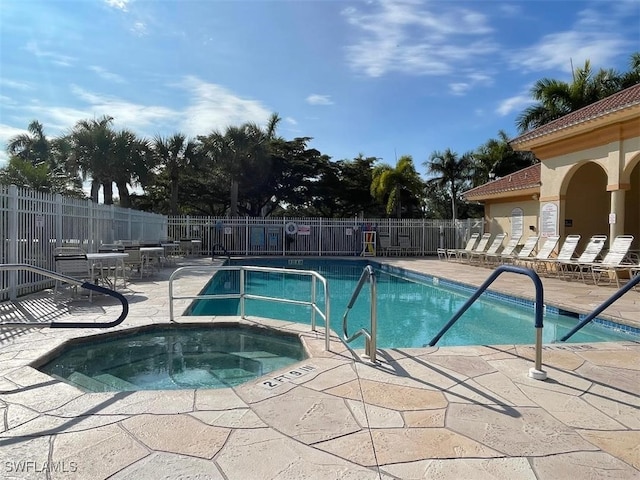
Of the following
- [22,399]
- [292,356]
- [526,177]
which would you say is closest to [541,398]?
[292,356]

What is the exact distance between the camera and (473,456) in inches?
92.1

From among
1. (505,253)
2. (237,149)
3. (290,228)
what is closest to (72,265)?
(505,253)

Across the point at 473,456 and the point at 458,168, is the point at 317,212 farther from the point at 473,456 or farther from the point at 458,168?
the point at 473,456

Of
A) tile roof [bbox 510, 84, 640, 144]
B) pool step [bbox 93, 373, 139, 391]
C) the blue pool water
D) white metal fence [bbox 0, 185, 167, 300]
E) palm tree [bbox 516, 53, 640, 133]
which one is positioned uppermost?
palm tree [bbox 516, 53, 640, 133]

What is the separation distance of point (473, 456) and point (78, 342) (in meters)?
4.43

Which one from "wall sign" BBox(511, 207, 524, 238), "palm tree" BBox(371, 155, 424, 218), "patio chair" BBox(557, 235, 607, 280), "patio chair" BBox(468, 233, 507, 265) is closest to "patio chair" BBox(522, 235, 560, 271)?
"patio chair" BBox(557, 235, 607, 280)

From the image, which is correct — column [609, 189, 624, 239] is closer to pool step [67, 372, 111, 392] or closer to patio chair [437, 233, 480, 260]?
patio chair [437, 233, 480, 260]

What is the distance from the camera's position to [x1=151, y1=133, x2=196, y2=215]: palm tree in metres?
21.6

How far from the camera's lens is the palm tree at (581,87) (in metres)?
20.5

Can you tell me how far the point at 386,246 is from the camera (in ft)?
66.9

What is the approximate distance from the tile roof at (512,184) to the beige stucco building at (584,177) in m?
0.07

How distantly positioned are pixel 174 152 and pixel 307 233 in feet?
28.0

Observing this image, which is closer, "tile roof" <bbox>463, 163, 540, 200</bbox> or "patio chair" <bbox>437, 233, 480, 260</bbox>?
"tile roof" <bbox>463, 163, 540, 200</bbox>

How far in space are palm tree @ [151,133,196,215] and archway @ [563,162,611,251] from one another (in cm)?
1775
